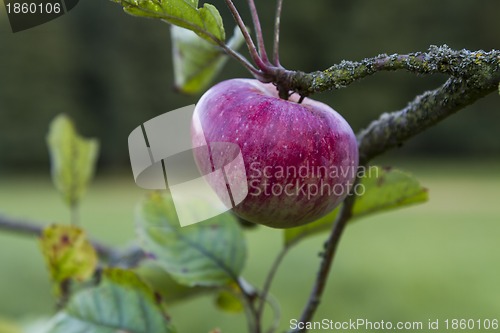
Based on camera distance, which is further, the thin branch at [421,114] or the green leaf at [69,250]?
the green leaf at [69,250]

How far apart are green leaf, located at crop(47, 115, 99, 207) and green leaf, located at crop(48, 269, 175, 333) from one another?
33 centimetres

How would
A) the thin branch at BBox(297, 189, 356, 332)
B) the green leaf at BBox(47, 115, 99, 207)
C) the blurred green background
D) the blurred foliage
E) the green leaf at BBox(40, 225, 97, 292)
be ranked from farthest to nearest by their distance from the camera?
1. the blurred foliage
2. the blurred green background
3. the green leaf at BBox(47, 115, 99, 207)
4. the green leaf at BBox(40, 225, 97, 292)
5. the thin branch at BBox(297, 189, 356, 332)

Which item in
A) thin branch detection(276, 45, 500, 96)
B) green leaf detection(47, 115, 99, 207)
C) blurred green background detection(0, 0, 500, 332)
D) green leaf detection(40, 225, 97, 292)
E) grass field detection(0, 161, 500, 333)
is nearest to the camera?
thin branch detection(276, 45, 500, 96)

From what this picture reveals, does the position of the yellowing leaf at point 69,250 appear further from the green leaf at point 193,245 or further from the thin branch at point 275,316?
the thin branch at point 275,316

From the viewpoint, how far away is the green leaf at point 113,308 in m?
0.47

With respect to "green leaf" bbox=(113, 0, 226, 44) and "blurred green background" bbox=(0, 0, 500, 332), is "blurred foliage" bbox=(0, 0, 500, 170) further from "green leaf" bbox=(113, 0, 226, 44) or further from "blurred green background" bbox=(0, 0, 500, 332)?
"green leaf" bbox=(113, 0, 226, 44)

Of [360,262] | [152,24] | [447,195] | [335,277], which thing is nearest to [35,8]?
[335,277]

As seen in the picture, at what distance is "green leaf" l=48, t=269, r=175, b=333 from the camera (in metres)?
0.47

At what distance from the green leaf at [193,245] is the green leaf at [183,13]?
247mm

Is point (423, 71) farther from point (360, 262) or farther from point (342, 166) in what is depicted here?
point (360, 262)

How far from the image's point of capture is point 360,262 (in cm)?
232

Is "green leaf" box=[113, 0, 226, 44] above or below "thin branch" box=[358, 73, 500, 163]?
above

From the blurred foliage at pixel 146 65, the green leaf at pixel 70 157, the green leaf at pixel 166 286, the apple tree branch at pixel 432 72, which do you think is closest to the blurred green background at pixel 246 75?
the blurred foliage at pixel 146 65

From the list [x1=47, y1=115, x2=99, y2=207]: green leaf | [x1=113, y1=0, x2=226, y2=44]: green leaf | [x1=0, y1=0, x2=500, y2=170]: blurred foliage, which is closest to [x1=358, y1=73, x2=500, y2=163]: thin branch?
[x1=113, y1=0, x2=226, y2=44]: green leaf
